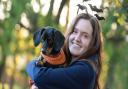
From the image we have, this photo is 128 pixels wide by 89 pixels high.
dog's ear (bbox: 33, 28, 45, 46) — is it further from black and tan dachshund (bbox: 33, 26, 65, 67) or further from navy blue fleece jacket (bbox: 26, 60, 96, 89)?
navy blue fleece jacket (bbox: 26, 60, 96, 89)

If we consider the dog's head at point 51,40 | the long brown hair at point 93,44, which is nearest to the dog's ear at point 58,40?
the dog's head at point 51,40

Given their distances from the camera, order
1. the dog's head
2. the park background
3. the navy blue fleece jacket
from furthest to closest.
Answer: the park background
the dog's head
the navy blue fleece jacket

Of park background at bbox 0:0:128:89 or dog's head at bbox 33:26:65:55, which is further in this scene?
park background at bbox 0:0:128:89

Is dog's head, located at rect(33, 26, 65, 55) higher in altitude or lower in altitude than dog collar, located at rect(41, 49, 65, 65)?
higher

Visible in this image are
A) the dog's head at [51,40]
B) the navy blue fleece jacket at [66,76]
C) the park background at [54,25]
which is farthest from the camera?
the park background at [54,25]

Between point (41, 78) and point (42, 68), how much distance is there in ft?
0.31

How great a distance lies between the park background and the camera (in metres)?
5.64

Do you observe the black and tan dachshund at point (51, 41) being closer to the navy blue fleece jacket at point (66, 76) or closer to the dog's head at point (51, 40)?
the dog's head at point (51, 40)

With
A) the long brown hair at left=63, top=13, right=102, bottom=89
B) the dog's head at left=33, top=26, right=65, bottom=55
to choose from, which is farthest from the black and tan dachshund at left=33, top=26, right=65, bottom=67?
the long brown hair at left=63, top=13, right=102, bottom=89

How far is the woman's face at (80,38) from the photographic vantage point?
4.25 m

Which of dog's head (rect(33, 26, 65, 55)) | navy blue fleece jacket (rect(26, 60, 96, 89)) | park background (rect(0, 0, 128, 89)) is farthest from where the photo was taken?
park background (rect(0, 0, 128, 89))

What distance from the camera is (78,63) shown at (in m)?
4.13

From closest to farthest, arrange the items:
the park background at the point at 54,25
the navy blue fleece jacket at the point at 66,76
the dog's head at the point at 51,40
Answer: the navy blue fleece jacket at the point at 66,76
the dog's head at the point at 51,40
the park background at the point at 54,25

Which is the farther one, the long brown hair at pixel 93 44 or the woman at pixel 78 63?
the long brown hair at pixel 93 44
